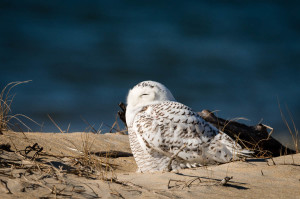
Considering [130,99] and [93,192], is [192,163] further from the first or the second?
[93,192]

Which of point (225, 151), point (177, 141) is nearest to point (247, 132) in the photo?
point (225, 151)

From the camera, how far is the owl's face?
179 inches

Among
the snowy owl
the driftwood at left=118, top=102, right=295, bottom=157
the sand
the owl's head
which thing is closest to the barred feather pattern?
the snowy owl

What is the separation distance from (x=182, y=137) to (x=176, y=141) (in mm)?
97

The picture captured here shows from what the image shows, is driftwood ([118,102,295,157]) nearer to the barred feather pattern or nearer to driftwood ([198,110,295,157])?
driftwood ([198,110,295,157])

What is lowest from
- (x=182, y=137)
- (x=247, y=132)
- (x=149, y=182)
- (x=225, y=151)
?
(x=149, y=182)

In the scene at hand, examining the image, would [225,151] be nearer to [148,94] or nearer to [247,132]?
[148,94]

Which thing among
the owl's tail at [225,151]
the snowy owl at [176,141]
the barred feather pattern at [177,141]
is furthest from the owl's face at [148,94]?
the owl's tail at [225,151]

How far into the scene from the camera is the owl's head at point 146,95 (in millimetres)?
4539

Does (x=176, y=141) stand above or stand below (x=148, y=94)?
below

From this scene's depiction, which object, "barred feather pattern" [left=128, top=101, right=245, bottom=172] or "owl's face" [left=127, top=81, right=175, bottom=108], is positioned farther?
"owl's face" [left=127, top=81, right=175, bottom=108]

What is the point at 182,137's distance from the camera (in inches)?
156

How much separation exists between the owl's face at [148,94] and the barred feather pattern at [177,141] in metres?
0.38

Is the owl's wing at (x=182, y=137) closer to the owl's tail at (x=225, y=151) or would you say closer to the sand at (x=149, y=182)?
the owl's tail at (x=225, y=151)
